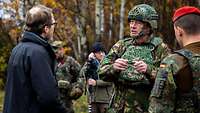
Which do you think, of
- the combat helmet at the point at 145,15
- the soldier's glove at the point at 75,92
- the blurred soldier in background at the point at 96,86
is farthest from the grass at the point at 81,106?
the combat helmet at the point at 145,15

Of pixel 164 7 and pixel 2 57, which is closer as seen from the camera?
pixel 164 7

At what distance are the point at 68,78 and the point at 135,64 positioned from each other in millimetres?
2858

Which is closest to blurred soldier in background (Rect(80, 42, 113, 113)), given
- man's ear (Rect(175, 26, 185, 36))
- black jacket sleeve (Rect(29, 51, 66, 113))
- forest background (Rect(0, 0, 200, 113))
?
black jacket sleeve (Rect(29, 51, 66, 113))

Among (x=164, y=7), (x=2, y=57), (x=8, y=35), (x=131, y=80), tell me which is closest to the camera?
(x=131, y=80)

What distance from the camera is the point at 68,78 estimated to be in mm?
9203

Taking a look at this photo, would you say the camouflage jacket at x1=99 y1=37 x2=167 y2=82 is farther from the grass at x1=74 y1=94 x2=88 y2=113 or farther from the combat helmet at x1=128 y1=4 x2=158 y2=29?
the grass at x1=74 y1=94 x2=88 y2=113

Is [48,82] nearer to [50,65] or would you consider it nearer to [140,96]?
[50,65]

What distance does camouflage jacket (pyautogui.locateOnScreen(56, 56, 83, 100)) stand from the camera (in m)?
9.06

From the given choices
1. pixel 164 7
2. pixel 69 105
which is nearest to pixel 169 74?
pixel 69 105

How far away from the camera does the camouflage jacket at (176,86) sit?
4.85 m

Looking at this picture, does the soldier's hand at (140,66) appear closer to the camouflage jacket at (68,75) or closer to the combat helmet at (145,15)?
the combat helmet at (145,15)

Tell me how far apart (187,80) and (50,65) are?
4.66ft

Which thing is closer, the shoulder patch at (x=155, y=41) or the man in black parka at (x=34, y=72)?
the man in black parka at (x=34, y=72)

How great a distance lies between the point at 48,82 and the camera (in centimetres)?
546
